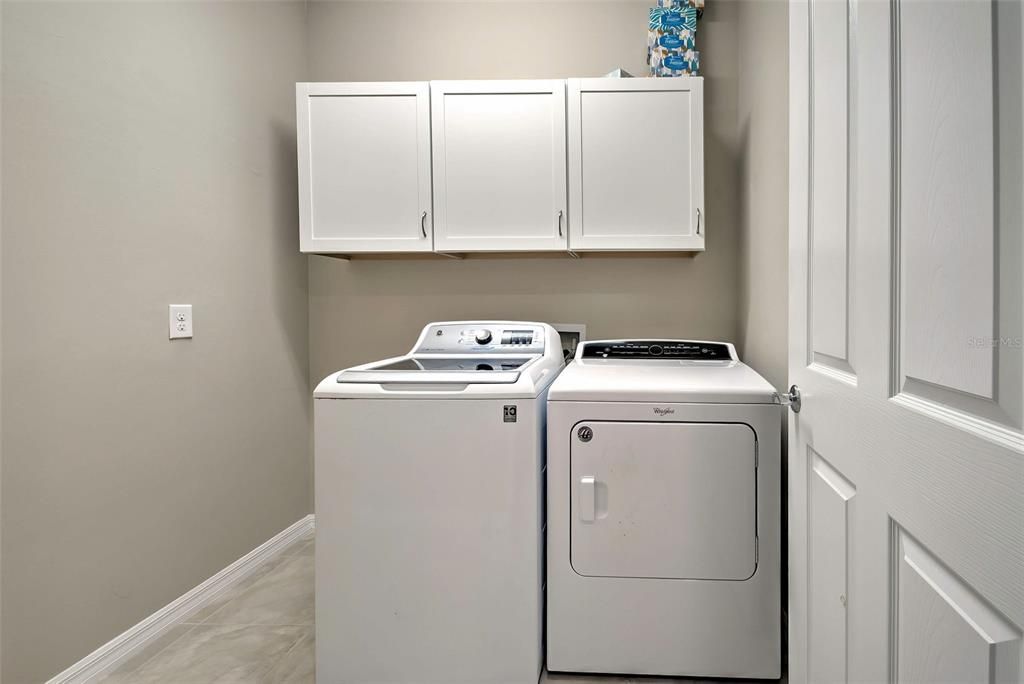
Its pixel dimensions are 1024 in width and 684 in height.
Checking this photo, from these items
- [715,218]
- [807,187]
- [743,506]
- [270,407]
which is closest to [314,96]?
[270,407]

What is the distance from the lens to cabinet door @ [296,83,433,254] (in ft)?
8.24

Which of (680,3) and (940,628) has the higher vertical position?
(680,3)

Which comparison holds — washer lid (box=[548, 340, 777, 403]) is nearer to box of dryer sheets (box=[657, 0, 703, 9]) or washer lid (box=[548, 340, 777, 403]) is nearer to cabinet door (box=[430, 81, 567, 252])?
cabinet door (box=[430, 81, 567, 252])

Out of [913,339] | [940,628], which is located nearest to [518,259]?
[913,339]

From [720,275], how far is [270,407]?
2.05 meters

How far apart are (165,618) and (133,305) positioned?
1.03 m

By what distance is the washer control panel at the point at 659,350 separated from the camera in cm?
242

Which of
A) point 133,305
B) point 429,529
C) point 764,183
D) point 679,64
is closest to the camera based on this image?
point 429,529

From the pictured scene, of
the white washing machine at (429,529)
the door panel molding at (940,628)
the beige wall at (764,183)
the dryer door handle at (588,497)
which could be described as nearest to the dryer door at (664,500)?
the dryer door handle at (588,497)

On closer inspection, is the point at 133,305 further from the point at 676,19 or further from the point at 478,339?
the point at 676,19

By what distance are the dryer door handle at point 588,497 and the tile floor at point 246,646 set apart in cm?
50

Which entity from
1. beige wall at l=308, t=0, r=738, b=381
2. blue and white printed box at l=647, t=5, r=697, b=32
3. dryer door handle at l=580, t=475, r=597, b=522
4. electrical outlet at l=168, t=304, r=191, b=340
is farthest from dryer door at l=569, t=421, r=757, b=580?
blue and white printed box at l=647, t=5, r=697, b=32

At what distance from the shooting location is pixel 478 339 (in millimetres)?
2545

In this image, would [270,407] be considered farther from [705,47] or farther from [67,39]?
[705,47]
